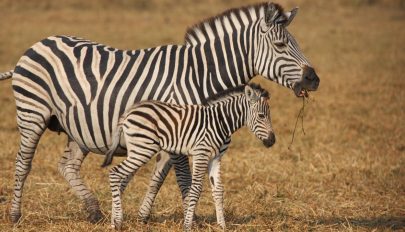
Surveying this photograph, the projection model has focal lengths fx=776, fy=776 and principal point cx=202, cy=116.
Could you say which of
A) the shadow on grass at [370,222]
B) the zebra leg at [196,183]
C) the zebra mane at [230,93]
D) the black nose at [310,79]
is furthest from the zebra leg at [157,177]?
the shadow on grass at [370,222]

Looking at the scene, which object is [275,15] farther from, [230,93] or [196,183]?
[196,183]

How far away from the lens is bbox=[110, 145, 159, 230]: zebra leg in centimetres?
707

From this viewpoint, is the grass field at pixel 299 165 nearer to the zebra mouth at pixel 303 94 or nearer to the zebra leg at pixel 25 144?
the zebra leg at pixel 25 144

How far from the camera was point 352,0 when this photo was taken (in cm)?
3197

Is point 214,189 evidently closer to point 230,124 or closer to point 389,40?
point 230,124

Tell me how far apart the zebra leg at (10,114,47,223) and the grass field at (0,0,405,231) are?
0.16 m

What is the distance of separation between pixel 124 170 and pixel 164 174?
68 cm

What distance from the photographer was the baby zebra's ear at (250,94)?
7.20 metres

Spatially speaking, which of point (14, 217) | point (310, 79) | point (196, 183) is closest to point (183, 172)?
point (196, 183)

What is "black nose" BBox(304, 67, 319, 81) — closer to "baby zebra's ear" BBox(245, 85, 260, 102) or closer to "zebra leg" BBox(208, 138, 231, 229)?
"baby zebra's ear" BBox(245, 85, 260, 102)

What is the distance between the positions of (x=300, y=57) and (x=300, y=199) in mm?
2351

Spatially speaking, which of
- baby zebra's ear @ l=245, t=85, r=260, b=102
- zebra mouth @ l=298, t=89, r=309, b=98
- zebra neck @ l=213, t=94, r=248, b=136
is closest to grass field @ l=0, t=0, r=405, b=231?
zebra neck @ l=213, t=94, r=248, b=136

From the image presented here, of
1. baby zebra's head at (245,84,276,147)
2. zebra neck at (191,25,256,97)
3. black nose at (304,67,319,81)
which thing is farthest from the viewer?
zebra neck at (191,25,256,97)

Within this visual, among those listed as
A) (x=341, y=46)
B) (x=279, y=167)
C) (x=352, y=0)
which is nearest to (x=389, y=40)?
(x=341, y=46)
